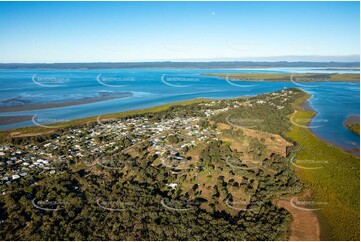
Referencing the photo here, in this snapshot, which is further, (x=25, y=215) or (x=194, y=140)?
(x=194, y=140)

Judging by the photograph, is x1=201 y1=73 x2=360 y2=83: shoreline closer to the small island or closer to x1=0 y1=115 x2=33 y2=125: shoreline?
the small island

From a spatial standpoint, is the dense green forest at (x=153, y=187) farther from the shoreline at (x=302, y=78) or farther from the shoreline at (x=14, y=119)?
the shoreline at (x=302, y=78)

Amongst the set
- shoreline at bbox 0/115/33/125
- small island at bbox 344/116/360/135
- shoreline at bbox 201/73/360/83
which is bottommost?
shoreline at bbox 201/73/360/83

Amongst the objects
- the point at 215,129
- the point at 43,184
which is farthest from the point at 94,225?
the point at 215,129

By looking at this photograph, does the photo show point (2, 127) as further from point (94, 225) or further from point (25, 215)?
point (94, 225)

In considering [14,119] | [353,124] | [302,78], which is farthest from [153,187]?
[302,78]

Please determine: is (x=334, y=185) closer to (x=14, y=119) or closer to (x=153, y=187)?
(x=153, y=187)

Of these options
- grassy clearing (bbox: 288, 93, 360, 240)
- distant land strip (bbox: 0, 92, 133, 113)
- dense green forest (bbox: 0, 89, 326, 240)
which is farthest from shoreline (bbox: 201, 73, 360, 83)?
dense green forest (bbox: 0, 89, 326, 240)

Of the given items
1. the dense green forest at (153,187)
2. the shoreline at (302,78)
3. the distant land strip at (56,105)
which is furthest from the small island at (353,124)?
the shoreline at (302,78)
